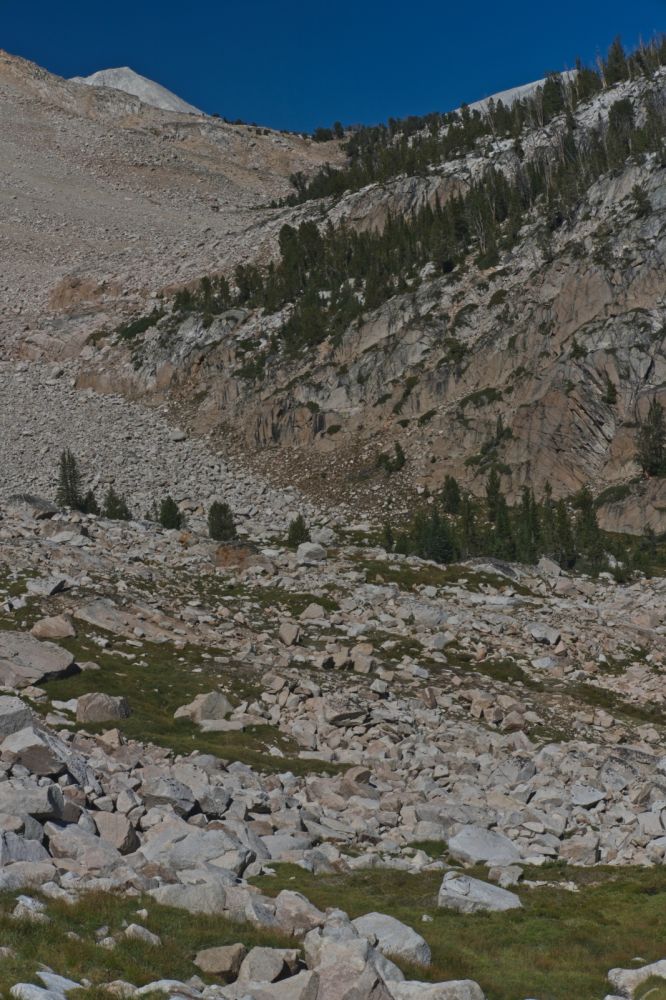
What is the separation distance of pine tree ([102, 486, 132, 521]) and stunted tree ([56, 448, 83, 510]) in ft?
6.95

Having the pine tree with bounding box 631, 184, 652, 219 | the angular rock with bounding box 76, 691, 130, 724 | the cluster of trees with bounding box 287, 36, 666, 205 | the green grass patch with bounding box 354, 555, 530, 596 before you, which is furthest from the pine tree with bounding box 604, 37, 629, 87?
the angular rock with bounding box 76, 691, 130, 724

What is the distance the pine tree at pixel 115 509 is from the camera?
6931 cm

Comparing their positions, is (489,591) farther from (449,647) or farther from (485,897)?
(485,897)

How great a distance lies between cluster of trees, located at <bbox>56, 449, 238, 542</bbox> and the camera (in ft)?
212

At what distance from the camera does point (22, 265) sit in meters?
136

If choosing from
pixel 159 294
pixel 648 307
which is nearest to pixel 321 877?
pixel 648 307

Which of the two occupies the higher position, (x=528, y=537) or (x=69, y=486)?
(x=69, y=486)

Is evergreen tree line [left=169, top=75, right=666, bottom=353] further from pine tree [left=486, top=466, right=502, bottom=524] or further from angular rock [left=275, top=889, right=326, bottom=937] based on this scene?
angular rock [left=275, top=889, right=326, bottom=937]

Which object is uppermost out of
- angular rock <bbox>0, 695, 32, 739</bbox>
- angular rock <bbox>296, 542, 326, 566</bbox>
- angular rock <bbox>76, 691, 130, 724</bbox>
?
angular rock <bbox>296, 542, 326, 566</bbox>

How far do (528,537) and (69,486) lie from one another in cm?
3754

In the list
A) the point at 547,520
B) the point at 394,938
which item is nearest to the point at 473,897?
the point at 394,938

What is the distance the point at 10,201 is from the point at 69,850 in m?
161

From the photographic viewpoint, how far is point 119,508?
70688 mm

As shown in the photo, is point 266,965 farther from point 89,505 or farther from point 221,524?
point 89,505
